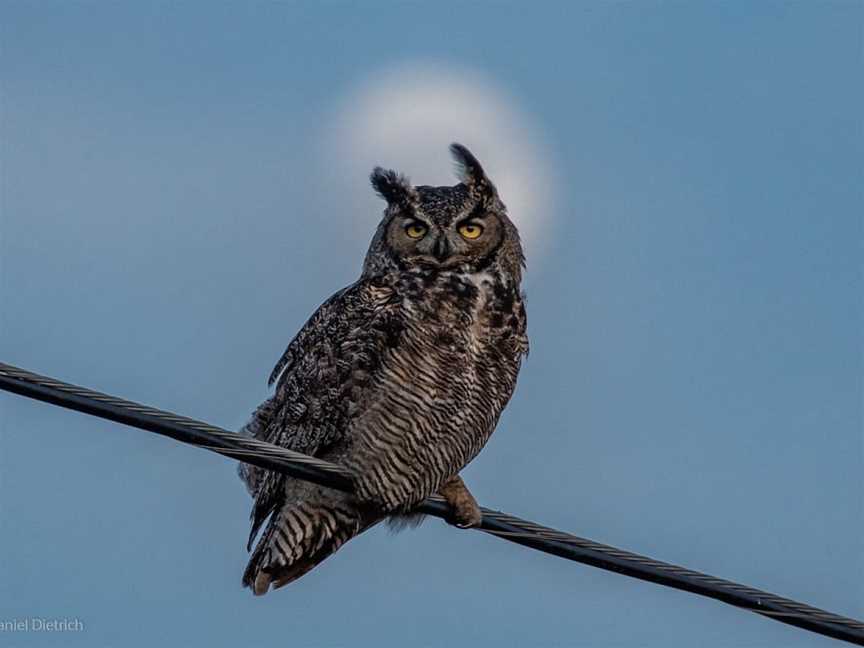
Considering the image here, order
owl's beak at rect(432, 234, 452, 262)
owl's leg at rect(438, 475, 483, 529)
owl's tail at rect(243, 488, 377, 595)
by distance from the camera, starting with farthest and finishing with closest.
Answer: owl's beak at rect(432, 234, 452, 262)
owl's tail at rect(243, 488, 377, 595)
owl's leg at rect(438, 475, 483, 529)

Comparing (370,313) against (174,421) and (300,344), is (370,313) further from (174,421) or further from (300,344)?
(174,421)

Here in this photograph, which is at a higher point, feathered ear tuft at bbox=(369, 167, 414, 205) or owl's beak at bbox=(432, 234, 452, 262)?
feathered ear tuft at bbox=(369, 167, 414, 205)

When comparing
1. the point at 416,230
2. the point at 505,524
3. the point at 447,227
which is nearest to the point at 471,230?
the point at 447,227

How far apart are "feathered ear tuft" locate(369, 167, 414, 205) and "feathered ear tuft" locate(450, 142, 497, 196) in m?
0.23

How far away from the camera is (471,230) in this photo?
230 inches

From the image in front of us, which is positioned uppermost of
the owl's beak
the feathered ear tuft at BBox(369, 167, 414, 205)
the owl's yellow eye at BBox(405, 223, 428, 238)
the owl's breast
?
the feathered ear tuft at BBox(369, 167, 414, 205)

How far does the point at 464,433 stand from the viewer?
535 cm

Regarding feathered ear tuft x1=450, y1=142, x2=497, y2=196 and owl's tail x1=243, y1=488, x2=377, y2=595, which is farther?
feathered ear tuft x1=450, y1=142, x2=497, y2=196

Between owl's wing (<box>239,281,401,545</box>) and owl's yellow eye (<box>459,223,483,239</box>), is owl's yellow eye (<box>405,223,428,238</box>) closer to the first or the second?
owl's yellow eye (<box>459,223,483,239</box>)

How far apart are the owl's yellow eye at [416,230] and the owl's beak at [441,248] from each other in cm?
8

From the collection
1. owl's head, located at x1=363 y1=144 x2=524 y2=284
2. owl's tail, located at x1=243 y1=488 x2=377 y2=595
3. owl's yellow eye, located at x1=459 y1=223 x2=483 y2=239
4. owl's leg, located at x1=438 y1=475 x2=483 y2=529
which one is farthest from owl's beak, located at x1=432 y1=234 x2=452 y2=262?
owl's tail, located at x1=243 y1=488 x2=377 y2=595

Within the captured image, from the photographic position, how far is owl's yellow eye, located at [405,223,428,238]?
575cm

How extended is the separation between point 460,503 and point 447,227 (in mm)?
1082

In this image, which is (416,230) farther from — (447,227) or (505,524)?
(505,524)
